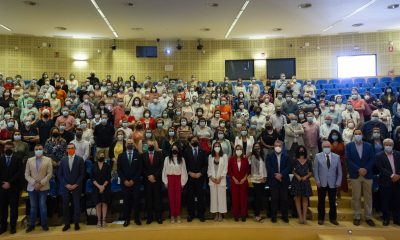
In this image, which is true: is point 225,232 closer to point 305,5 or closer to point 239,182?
point 239,182

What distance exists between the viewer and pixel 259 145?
292 inches

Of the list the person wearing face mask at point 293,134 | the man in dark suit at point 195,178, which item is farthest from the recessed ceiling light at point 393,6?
the man in dark suit at point 195,178

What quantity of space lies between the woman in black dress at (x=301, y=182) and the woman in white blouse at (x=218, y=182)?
1.40 m

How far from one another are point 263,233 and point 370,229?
200 cm

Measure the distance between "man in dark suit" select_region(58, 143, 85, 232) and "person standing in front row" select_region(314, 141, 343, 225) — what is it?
4670mm

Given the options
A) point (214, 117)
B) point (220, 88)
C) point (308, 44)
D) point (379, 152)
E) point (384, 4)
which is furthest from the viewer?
point (308, 44)

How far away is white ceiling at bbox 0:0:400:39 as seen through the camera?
11461mm

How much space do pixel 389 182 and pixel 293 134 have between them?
2.19 metres

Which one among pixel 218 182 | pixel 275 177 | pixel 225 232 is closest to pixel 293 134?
pixel 275 177

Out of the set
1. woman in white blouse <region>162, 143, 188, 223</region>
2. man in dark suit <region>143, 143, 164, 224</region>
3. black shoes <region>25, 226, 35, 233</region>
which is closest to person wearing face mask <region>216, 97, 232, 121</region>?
woman in white blouse <region>162, 143, 188, 223</region>

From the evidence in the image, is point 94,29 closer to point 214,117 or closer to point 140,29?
point 140,29

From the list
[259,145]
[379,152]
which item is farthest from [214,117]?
[379,152]

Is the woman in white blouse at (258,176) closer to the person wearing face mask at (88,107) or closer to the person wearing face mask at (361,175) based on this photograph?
the person wearing face mask at (361,175)

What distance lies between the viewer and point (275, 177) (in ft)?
23.1
